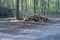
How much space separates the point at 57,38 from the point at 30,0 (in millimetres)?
18500

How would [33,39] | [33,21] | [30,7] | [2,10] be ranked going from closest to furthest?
[33,39], [33,21], [2,10], [30,7]

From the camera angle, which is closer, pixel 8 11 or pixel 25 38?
pixel 25 38

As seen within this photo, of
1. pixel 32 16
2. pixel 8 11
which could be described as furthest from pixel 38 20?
pixel 8 11

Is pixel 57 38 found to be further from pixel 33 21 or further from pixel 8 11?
pixel 8 11

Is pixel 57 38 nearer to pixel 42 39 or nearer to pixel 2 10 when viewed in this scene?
pixel 42 39

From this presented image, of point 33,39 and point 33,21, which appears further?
point 33,21

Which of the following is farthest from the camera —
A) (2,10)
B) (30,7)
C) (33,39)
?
(30,7)

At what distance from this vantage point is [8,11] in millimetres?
25703

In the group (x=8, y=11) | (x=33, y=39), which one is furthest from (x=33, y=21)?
(x=33, y=39)

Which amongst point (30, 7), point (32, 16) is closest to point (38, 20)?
point (32, 16)

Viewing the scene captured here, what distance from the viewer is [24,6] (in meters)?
29.9

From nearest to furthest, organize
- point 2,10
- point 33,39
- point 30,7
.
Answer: point 33,39 → point 2,10 → point 30,7

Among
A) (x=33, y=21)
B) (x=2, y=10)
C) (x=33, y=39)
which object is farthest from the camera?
(x=2, y=10)

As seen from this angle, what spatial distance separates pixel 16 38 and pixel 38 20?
355 inches
